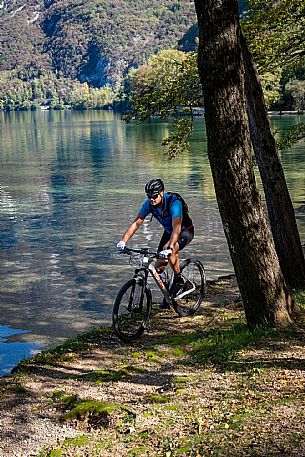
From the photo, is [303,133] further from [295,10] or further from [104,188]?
[104,188]

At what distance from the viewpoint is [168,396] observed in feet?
23.0

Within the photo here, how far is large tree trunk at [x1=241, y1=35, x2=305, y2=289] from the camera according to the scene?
10.5m

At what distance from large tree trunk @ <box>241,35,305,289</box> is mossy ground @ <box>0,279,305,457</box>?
1.44m

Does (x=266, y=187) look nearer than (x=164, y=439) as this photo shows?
No

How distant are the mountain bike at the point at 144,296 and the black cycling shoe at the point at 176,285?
0.03 m

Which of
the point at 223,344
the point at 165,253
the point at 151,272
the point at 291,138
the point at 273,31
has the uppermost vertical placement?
the point at 273,31

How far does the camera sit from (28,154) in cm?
6475

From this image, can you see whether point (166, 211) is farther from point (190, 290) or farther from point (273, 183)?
point (273, 183)

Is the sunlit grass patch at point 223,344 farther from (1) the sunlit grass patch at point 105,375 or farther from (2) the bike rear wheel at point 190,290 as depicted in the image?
(2) the bike rear wheel at point 190,290

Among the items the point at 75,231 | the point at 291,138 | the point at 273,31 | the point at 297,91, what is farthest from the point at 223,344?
the point at 297,91

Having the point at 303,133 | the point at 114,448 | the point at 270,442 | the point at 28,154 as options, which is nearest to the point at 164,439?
the point at 114,448

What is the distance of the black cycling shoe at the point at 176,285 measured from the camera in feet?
36.0

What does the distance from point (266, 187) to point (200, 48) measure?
3913 millimetres

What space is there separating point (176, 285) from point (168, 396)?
13.5ft
